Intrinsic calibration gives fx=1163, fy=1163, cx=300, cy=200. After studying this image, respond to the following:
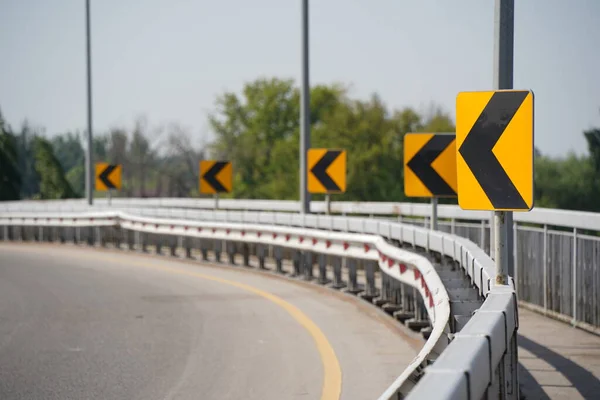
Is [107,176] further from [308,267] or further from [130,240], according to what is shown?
[308,267]

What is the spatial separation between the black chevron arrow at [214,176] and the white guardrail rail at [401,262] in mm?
1008

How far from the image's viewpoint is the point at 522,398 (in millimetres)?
8180

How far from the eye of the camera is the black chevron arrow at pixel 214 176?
86.6 ft

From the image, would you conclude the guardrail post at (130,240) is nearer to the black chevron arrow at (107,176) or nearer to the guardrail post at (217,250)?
the black chevron arrow at (107,176)

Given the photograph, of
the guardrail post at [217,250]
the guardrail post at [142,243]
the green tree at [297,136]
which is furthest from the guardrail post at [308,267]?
the green tree at [297,136]

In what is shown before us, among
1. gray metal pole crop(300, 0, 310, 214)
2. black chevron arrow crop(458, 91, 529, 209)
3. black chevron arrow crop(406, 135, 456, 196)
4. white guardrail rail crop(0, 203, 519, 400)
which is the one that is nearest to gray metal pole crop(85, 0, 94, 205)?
white guardrail rail crop(0, 203, 519, 400)

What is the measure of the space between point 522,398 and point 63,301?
8.78 meters

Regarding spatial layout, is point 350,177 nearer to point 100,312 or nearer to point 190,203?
point 190,203

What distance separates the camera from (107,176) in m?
34.6

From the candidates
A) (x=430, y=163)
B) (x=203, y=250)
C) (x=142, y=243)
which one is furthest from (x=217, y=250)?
(x=430, y=163)

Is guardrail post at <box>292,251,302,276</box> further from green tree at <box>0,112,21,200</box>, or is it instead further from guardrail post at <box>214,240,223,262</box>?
green tree at <box>0,112,21,200</box>

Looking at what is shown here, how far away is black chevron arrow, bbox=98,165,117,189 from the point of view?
34469mm

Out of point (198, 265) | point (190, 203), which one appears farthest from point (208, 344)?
point (190, 203)

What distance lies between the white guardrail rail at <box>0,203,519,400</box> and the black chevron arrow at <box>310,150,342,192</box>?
41.3 inches
